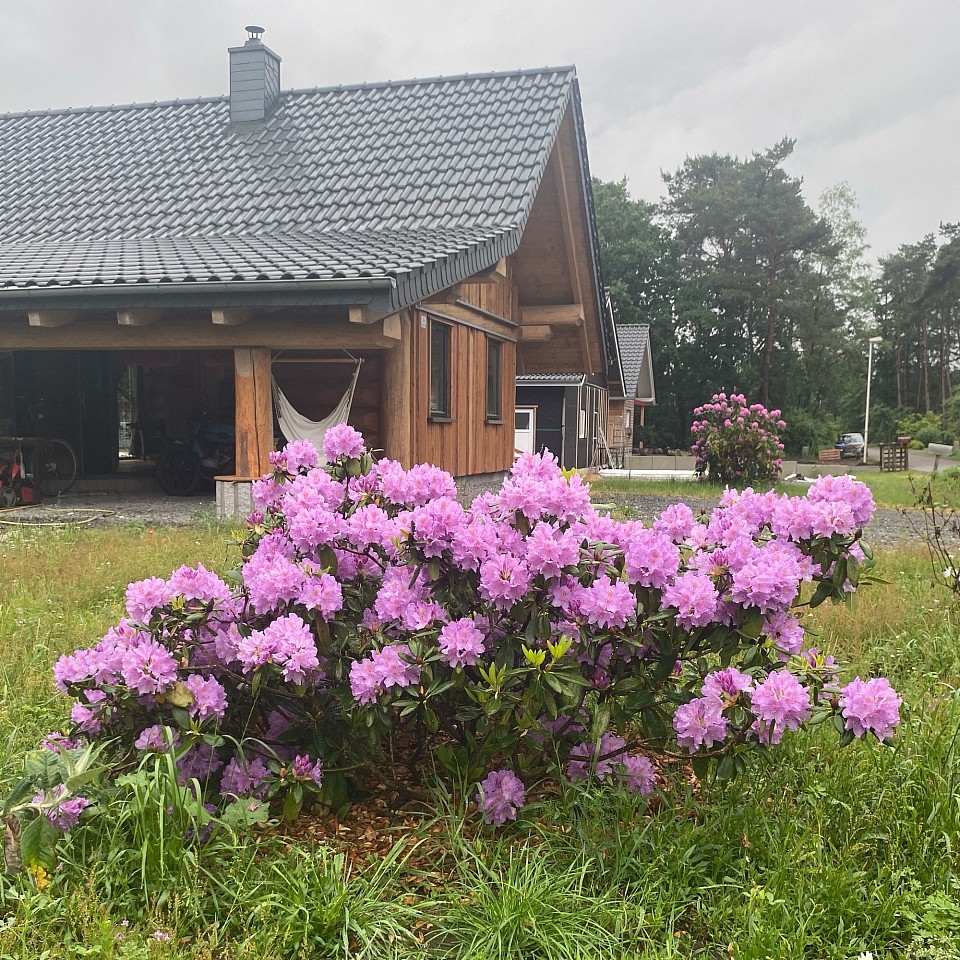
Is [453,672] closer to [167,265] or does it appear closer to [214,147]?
[167,265]

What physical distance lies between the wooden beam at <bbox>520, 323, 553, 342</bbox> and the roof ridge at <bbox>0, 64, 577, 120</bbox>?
149 inches

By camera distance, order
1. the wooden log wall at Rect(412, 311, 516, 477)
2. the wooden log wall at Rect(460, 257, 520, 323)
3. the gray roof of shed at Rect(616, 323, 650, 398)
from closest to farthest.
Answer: the wooden log wall at Rect(412, 311, 516, 477) < the wooden log wall at Rect(460, 257, 520, 323) < the gray roof of shed at Rect(616, 323, 650, 398)

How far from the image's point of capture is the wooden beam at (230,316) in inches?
339

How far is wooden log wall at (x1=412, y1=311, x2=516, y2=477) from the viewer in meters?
10.7

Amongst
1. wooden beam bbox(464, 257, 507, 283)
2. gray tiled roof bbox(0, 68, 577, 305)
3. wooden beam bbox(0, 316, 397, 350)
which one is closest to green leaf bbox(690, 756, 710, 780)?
gray tiled roof bbox(0, 68, 577, 305)

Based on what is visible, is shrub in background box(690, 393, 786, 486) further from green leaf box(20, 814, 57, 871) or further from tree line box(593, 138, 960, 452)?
tree line box(593, 138, 960, 452)

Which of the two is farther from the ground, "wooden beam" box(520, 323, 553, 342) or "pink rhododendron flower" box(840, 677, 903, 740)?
"wooden beam" box(520, 323, 553, 342)

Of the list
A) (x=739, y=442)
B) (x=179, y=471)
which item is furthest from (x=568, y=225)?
(x=179, y=471)

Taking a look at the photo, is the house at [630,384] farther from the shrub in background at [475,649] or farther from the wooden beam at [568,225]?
the shrub in background at [475,649]

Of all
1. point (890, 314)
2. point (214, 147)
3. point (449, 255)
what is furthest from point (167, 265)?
point (890, 314)

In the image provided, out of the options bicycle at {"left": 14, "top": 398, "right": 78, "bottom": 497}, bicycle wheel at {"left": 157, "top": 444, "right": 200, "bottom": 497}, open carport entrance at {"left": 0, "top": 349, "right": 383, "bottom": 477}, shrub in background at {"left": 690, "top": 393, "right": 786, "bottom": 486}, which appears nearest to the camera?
bicycle at {"left": 14, "top": 398, "right": 78, "bottom": 497}

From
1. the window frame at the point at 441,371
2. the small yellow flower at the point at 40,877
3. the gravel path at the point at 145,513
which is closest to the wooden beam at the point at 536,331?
the window frame at the point at 441,371

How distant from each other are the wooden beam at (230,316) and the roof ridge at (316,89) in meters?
6.69

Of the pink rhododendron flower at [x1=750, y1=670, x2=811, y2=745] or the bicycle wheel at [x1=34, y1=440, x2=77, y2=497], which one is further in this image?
the bicycle wheel at [x1=34, y1=440, x2=77, y2=497]
